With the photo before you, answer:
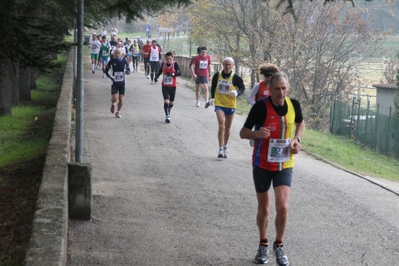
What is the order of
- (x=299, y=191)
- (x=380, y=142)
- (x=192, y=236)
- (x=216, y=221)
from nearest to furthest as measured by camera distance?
1. (x=192, y=236)
2. (x=216, y=221)
3. (x=299, y=191)
4. (x=380, y=142)

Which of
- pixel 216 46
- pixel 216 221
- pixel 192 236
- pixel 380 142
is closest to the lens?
pixel 192 236

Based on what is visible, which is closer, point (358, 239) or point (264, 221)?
point (264, 221)

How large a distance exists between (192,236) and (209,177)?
3.68 m

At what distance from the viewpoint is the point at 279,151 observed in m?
7.03

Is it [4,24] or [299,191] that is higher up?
[4,24]

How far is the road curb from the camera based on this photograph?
4.95m

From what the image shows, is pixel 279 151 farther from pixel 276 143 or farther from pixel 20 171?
pixel 20 171

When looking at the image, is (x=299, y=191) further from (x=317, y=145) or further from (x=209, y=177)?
(x=317, y=145)

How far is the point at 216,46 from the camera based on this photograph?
39438 millimetres

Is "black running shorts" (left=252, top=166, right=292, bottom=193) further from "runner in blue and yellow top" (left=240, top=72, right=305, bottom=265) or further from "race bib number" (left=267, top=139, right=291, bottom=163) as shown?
"race bib number" (left=267, top=139, right=291, bottom=163)

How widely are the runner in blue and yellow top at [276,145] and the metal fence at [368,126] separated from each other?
17331 mm

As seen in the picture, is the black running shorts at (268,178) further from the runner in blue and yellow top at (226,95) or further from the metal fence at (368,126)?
the metal fence at (368,126)

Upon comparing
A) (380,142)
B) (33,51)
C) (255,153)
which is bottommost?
(380,142)

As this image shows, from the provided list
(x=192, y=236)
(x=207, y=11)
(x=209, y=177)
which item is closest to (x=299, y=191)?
(x=209, y=177)
